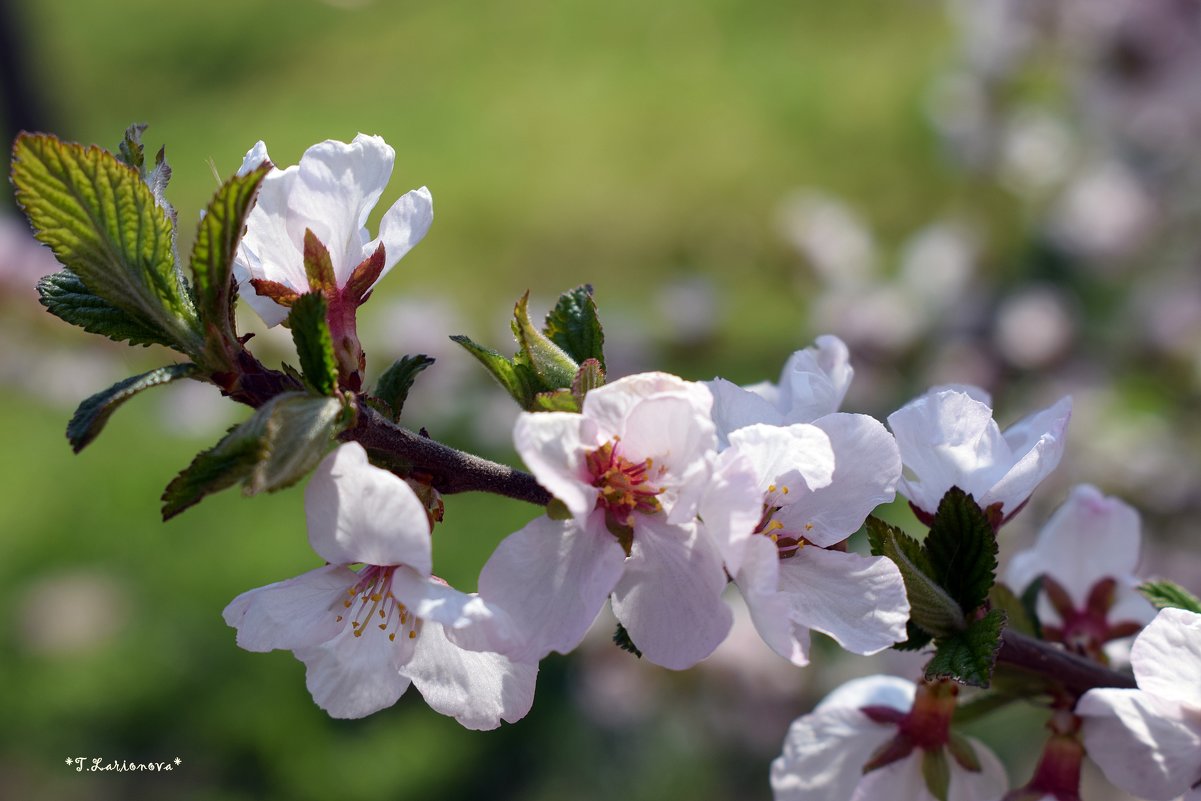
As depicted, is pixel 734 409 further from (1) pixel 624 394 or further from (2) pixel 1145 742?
(2) pixel 1145 742

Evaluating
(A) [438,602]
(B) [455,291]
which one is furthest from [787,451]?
(B) [455,291]

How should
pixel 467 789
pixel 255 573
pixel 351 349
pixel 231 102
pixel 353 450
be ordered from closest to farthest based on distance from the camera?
pixel 353 450 → pixel 351 349 → pixel 467 789 → pixel 255 573 → pixel 231 102

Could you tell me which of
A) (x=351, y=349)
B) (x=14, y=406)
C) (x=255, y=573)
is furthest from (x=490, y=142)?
(x=351, y=349)

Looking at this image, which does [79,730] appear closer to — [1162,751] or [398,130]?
[1162,751]

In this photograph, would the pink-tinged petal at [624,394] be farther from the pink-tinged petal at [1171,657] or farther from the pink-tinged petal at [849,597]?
the pink-tinged petal at [1171,657]

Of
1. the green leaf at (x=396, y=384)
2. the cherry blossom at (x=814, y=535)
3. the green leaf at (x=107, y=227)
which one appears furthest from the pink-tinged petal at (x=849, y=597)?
the green leaf at (x=107, y=227)

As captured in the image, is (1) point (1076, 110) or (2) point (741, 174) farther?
(2) point (741, 174)
